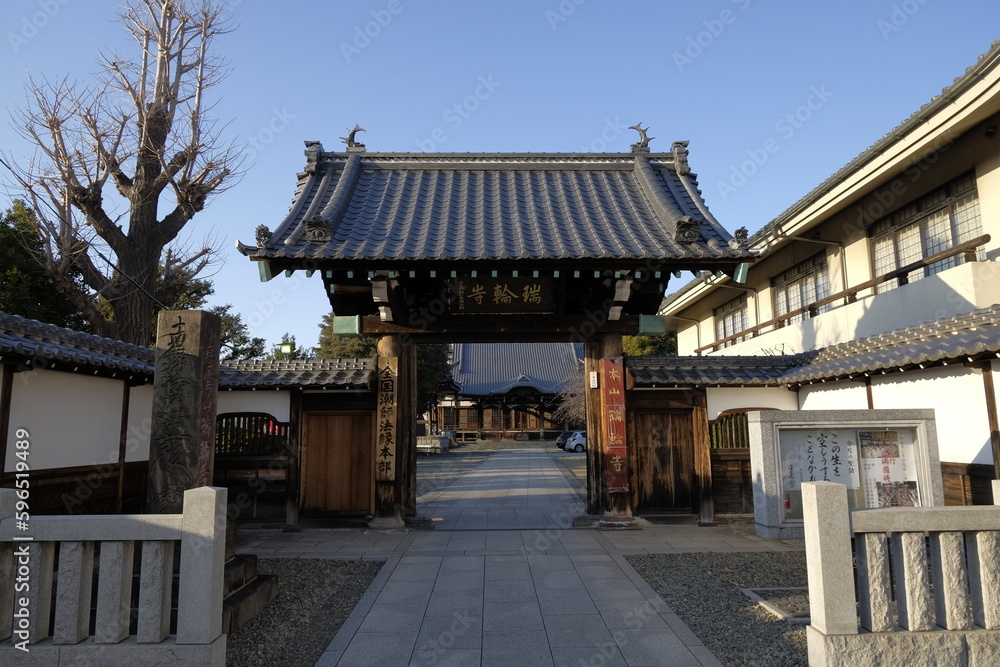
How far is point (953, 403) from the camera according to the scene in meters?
7.20

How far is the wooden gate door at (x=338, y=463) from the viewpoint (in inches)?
400

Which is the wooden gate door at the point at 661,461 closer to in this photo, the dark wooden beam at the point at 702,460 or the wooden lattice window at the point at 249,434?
the dark wooden beam at the point at 702,460

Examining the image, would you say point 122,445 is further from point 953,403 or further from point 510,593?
point 953,403

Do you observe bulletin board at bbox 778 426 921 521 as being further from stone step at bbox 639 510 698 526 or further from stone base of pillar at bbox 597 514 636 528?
stone base of pillar at bbox 597 514 636 528

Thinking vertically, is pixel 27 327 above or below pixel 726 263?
below

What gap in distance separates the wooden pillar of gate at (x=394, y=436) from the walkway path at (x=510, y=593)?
0.51m

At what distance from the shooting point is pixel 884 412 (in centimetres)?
742

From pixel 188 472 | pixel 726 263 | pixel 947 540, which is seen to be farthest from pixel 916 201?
pixel 188 472

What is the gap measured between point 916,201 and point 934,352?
5777 millimetres

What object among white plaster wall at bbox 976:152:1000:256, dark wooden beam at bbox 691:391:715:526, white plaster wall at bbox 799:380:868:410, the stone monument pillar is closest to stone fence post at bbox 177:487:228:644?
the stone monument pillar

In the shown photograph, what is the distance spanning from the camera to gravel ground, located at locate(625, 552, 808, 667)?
15.4ft

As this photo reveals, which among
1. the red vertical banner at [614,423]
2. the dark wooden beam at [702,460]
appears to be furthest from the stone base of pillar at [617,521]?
the dark wooden beam at [702,460]

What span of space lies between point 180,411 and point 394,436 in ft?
14.2

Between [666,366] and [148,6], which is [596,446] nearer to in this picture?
[666,366]
